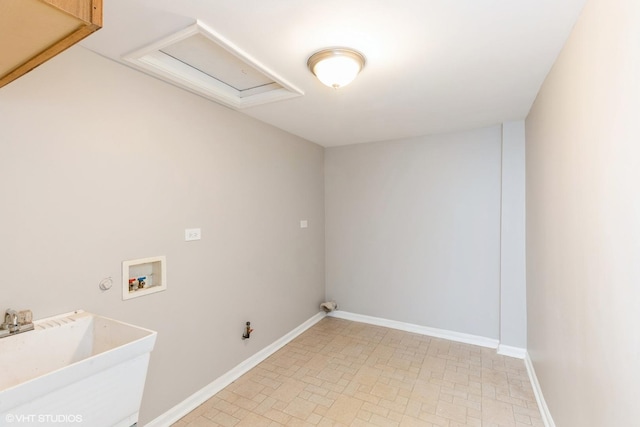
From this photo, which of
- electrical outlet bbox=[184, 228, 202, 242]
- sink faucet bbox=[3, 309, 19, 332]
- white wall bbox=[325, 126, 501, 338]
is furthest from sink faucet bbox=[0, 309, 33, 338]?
white wall bbox=[325, 126, 501, 338]

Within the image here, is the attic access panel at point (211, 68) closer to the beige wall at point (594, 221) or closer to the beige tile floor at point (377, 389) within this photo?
the beige wall at point (594, 221)

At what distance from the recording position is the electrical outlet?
2.18 m

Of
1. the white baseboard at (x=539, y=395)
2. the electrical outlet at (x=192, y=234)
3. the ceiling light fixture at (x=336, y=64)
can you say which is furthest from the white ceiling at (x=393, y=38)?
the white baseboard at (x=539, y=395)

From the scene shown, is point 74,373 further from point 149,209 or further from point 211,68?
point 211,68

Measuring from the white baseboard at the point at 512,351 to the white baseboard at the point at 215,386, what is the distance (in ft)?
6.95

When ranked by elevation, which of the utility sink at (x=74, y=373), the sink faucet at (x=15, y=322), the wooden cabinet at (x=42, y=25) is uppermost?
the wooden cabinet at (x=42, y=25)

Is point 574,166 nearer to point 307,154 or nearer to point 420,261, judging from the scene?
point 420,261

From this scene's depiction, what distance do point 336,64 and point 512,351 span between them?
311cm

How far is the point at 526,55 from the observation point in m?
1.72

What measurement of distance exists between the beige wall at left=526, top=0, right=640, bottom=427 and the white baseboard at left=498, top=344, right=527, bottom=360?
911mm

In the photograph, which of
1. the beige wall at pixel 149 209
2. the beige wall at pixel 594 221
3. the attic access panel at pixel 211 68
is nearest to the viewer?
the beige wall at pixel 594 221

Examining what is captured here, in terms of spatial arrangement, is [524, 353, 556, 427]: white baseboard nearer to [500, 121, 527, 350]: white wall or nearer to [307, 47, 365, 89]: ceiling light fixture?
[500, 121, 527, 350]: white wall

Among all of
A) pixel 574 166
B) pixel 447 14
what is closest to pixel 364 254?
pixel 574 166

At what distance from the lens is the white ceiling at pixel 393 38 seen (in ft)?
4.34
